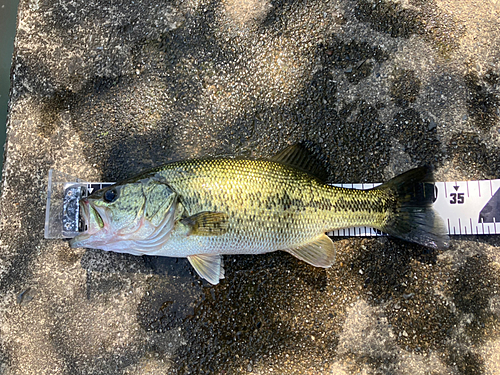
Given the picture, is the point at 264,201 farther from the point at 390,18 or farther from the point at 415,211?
the point at 390,18

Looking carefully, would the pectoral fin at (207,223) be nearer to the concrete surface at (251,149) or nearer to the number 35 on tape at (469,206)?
the concrete surface at (251,149)

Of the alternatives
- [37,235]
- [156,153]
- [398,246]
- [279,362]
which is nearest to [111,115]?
[156,153]

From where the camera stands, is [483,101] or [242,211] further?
[483,101]

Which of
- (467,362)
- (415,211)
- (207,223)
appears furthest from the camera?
(467,362)

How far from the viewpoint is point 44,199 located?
2.79m

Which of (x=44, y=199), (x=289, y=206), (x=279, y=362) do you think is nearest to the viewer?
(x=289, y=206)

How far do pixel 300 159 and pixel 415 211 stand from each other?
1040 mm

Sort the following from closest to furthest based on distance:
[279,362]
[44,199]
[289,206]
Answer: [289,206] → [279,362] → [44,199]

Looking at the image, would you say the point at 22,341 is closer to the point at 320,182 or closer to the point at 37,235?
the point at 37,235

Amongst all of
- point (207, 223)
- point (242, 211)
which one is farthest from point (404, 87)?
point (207, 223)

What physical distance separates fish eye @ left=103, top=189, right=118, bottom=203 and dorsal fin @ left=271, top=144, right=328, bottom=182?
1.31m

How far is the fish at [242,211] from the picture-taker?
2.29m

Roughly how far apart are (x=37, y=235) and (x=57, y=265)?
0.34 meters

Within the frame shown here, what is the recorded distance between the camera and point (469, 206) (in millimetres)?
2656
